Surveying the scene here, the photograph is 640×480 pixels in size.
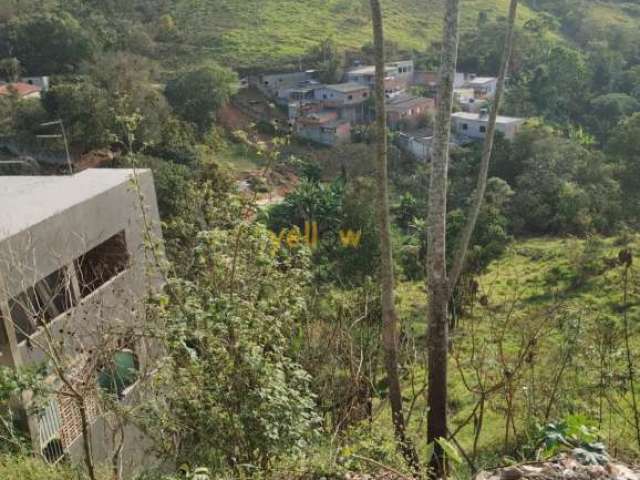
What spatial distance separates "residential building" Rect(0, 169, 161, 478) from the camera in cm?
616

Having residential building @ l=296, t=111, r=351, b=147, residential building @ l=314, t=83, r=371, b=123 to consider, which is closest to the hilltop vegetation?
residential building @ l=314, t=83, r=371, b=123

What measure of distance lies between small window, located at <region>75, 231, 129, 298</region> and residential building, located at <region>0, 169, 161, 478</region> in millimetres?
13

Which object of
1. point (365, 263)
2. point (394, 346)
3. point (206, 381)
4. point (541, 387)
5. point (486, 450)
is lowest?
point (365, 263)

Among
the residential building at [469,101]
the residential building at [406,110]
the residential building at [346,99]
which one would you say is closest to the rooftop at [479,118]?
the residential building at [469,101]

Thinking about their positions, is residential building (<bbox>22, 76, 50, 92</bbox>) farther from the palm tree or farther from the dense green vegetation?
the palm tree

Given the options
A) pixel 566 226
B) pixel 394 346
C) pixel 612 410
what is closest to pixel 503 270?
pixel 566 226

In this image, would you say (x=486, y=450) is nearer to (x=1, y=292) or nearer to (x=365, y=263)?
(x=1, y=292)

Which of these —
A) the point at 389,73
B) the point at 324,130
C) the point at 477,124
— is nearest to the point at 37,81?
the point at 324,130

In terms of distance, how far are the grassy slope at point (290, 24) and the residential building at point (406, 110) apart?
9908mm

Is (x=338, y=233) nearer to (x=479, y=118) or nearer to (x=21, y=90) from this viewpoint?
(x=479, y=118)

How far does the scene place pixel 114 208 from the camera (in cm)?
869

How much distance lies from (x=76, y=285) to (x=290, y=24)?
146 ft

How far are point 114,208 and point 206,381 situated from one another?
165 inches

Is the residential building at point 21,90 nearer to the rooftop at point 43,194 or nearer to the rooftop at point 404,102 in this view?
the rooftop at point 404,102
